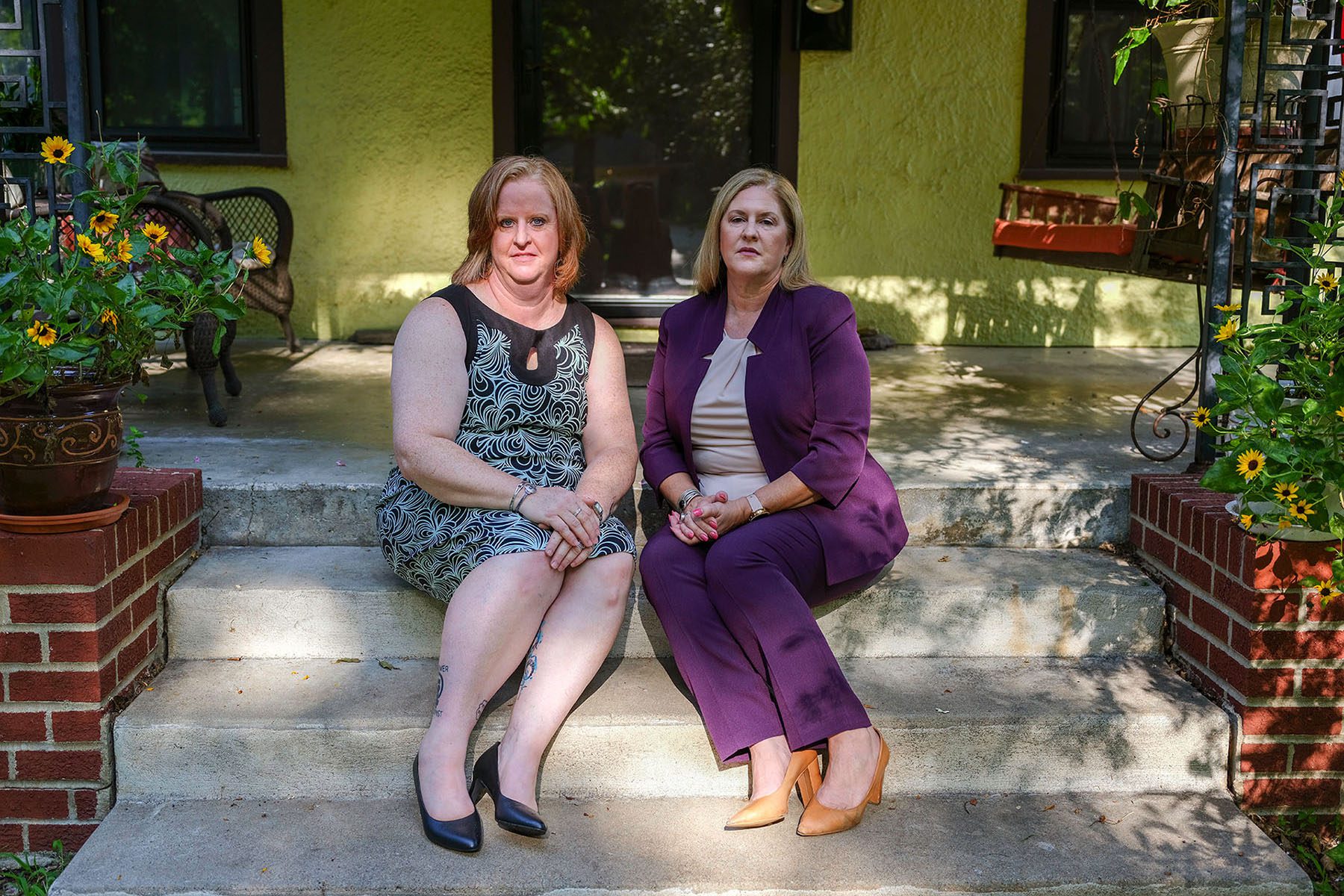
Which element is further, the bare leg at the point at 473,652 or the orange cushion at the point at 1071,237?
the orange cushion at the point at 1071,237

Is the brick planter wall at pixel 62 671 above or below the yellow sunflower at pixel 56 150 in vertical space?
below

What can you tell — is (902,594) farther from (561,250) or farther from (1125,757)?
(561,250)

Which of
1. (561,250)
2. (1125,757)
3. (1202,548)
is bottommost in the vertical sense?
(1125,757)

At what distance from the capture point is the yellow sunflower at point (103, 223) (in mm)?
2699

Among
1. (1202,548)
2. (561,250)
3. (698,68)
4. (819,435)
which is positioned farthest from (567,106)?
(1202,548)

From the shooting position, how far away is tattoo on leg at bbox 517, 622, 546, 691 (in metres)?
2.70

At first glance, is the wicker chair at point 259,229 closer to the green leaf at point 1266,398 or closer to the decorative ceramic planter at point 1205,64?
the decorative ceramic planter at point 1205,64

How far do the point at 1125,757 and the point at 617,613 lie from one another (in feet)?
3.85

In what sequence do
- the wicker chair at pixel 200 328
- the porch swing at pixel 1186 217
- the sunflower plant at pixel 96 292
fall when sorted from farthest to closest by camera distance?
the wicker chair at pixel 200 328 < the porch swing at pixel 1186 217 < the sunflower plant at pixel 96 292

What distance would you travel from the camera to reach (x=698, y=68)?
6035 millimetres

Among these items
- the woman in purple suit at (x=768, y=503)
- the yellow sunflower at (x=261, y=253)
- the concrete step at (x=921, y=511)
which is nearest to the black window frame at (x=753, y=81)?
the concrete step at (x=921, y=511)

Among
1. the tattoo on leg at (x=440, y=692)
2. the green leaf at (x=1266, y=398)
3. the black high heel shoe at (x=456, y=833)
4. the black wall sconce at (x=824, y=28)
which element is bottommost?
the black high heel shoe at (x=456, y=833)

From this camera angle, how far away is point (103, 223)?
2719 mm

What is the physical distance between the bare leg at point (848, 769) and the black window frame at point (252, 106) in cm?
435
